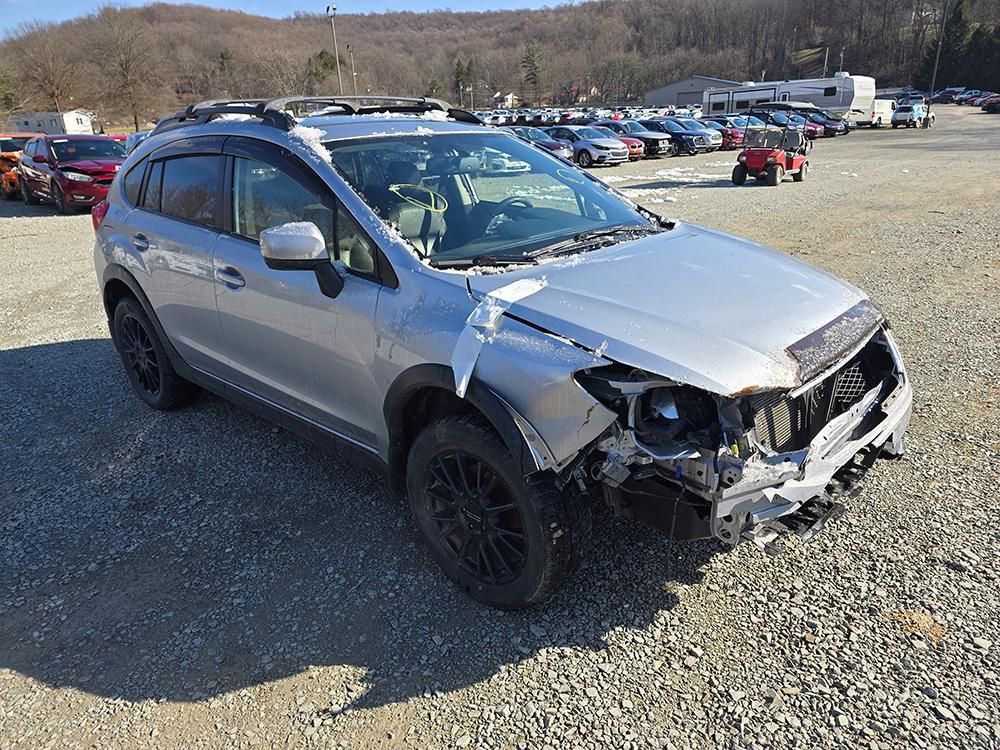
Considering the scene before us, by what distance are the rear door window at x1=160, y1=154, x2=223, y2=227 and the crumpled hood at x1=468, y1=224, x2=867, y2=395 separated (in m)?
1.89

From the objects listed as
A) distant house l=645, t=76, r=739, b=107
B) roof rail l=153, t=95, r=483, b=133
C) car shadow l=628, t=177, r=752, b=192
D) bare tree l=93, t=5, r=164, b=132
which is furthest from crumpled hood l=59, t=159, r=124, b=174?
distant house l=645, t=76, r=739, b=107

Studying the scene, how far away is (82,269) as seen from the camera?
9.70 m

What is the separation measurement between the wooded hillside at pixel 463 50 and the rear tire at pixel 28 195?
45948mm

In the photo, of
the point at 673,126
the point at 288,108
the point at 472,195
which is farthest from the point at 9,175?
the point at 673,126

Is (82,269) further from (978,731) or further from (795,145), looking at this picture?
(795,145)

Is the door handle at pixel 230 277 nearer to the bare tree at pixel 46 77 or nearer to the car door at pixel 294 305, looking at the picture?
the car door at pixel 294 305

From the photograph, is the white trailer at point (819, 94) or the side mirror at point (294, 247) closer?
the side mirror at point (294, 247)

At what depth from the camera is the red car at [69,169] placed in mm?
15117

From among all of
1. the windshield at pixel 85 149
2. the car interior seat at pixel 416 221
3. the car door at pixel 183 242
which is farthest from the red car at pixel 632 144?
the car interior seat at pixel 416 221

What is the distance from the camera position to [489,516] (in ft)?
8.99

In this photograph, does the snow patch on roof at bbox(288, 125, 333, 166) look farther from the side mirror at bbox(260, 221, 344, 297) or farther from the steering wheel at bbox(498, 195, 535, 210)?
the steering wheel at bbox(498, 195, 535, 210)

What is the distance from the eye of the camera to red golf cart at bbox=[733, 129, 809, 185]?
17328 mm

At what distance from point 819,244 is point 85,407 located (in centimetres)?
904

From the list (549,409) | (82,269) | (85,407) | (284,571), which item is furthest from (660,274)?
(82,269)
